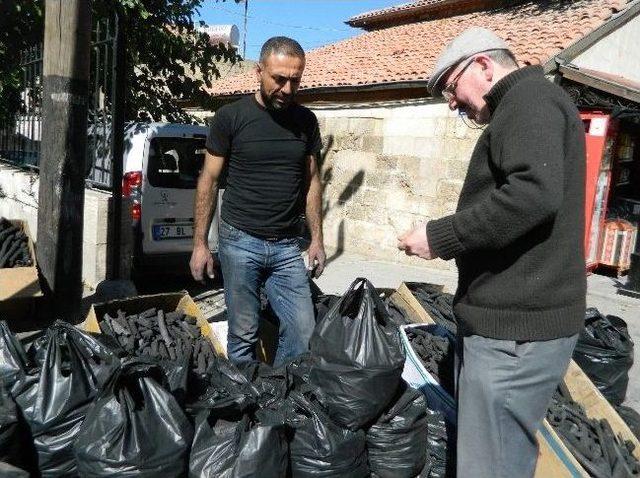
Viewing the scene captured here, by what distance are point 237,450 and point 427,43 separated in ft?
35.1

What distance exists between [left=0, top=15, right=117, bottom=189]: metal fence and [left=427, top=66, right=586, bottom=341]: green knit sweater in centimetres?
396

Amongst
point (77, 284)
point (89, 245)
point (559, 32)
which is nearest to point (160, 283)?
point (89, 245)

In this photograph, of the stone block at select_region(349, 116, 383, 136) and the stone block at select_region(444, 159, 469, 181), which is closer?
the stone block at select_region(444, 159, 469, 181)

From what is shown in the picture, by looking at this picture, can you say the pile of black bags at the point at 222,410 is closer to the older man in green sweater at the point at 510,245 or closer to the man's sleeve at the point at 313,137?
the older man in green sweater at the point at 510,245

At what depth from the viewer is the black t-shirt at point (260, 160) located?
2986 mm

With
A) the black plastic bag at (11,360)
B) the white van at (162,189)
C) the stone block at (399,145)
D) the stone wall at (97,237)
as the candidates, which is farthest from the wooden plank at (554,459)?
the stone block at (399,145)

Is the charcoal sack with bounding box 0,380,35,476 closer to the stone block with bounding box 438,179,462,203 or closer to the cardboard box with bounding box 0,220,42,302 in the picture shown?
the cardboard box with bounding box 0,220,42,302

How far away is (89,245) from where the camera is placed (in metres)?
5.05

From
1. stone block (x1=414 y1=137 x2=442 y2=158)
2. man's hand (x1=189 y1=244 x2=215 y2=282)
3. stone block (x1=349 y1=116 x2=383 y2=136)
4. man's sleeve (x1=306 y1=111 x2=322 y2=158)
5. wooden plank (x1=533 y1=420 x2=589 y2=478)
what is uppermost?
stone block (x1=349 y1=116 x2=383 y2=136)

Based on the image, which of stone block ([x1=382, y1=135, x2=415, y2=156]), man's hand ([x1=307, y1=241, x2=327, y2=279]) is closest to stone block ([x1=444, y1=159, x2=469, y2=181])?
stone block ([x1=382, y1=135, x2=415, y2=156])

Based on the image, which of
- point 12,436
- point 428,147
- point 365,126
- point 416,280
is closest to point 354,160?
point 365,126

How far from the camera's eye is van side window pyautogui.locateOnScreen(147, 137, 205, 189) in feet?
19.4

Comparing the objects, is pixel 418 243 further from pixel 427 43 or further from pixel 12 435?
pixel 427 43

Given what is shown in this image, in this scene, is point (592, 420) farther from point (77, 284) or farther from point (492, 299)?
point (77, 284)
